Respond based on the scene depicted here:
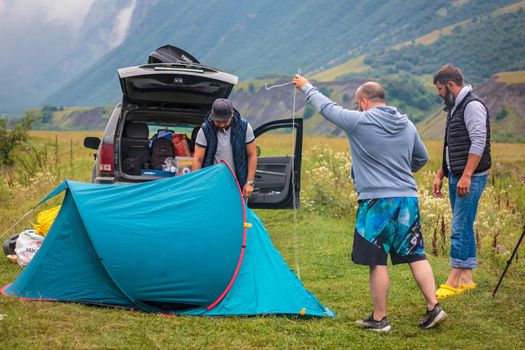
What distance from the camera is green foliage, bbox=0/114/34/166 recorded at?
18.5 m

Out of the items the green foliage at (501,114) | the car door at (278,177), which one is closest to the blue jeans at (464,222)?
the car door at (278,177)

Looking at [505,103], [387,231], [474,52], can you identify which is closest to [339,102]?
[505,103]

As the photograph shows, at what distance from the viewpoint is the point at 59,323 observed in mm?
5496

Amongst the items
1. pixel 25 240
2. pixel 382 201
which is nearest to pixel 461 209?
pixel 382 201

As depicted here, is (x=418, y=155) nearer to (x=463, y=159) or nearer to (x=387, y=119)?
(x=387, y=119)

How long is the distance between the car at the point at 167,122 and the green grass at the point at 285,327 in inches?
79.9

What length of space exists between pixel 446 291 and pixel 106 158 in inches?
173

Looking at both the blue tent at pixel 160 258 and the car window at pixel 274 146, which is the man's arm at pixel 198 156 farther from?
the car window at pixel 274 146

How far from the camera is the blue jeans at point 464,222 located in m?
7.09

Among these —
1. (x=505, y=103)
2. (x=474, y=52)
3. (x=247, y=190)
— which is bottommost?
(x=247, y=190)

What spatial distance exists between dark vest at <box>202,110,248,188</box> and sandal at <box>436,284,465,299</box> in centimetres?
222

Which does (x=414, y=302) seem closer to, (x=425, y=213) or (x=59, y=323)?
(x=59, y=323)

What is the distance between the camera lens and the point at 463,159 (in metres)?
7.10

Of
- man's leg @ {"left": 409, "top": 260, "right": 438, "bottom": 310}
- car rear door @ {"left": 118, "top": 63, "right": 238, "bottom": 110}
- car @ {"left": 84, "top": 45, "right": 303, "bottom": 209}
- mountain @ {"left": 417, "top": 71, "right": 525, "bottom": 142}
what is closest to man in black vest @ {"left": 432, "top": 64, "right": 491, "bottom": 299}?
man's leg @ {"left": 409, "top": 260, "right": 438, "bottom": 310}
